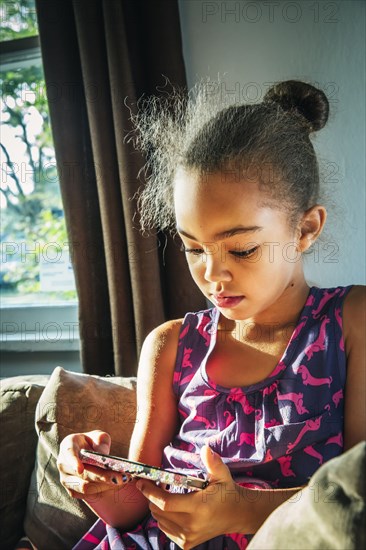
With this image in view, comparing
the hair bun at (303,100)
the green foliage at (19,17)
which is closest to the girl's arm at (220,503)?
the hair bun at (303,100)

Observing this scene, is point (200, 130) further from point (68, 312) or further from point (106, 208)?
point (68, 312)

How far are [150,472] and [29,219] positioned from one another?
1652mm

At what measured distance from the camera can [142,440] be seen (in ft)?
3.64

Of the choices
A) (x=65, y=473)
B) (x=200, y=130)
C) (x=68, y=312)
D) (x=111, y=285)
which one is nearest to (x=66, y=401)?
(x=65, y=473)

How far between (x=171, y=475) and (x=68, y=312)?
1.45 metres

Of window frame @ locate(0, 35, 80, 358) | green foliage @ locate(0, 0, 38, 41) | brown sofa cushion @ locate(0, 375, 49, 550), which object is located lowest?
brown sofa cushion @ locate(0, 375, 49, 550)

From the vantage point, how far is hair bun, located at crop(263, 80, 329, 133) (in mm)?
1111

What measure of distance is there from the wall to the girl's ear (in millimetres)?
311

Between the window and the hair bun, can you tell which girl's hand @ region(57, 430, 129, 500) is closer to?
the hair bun

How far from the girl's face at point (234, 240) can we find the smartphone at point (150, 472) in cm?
32

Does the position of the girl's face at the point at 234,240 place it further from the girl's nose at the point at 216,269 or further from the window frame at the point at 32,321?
the window frame at the point at 32,321

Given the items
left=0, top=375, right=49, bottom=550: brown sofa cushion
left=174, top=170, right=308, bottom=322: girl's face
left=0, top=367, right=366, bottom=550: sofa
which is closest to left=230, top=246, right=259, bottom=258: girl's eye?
left=174, top=170, right=308, bottom=322: girl's face

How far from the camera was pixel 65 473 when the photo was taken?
1.01 meters

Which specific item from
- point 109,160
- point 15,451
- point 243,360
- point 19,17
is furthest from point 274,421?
point 19,17
